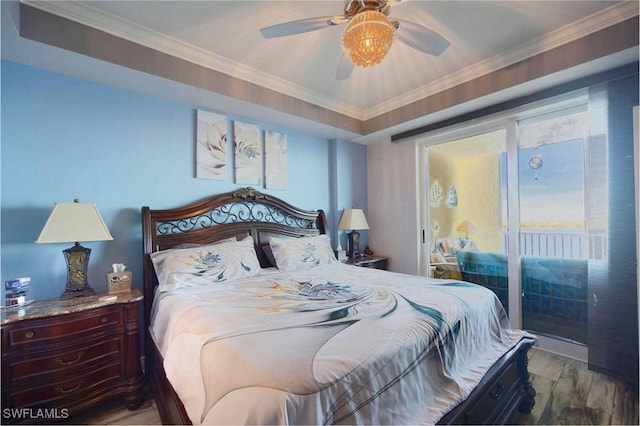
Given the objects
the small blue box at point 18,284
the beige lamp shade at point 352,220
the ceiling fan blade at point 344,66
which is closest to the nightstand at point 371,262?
the beige lamp shade at point 352,220

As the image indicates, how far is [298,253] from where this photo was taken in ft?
9.30

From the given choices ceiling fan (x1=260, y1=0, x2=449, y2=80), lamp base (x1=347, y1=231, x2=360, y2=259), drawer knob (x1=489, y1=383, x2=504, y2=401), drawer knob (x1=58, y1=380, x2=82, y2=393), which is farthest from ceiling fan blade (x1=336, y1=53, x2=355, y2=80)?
drawer knob (x1=58, y1=380, x2=82, y2=393)

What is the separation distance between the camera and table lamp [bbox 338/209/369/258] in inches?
145

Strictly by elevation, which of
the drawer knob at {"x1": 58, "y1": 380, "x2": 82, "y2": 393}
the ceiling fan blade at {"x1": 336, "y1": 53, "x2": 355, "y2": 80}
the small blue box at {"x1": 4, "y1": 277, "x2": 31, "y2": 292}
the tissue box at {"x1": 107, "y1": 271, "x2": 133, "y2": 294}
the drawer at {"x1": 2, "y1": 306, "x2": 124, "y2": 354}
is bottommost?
the drawer knob at {"x1": 58, "y1": 380, "x2": 82, "y2": 393}

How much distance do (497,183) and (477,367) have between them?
2.24m

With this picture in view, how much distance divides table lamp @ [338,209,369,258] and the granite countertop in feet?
8.00

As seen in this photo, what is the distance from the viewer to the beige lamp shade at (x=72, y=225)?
5.96ft

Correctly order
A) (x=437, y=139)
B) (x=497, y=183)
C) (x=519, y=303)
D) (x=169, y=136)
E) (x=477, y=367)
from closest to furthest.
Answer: (x=477, y=367), (x=169, y=136), (x=519, y=303), (x=497, y=183), (x=437, y=139)

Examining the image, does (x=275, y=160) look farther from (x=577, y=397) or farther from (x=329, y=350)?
(x=577, y=397)

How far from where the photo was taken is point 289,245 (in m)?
2.86

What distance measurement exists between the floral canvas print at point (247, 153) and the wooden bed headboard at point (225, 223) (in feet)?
0.59

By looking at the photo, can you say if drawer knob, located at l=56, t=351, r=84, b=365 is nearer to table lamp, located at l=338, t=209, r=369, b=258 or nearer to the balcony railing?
table lamp, located at l=338, t=209, r=369, b=258

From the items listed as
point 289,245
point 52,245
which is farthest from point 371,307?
point 52,245

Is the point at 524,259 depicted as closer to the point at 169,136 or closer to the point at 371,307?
the point at 371,307
